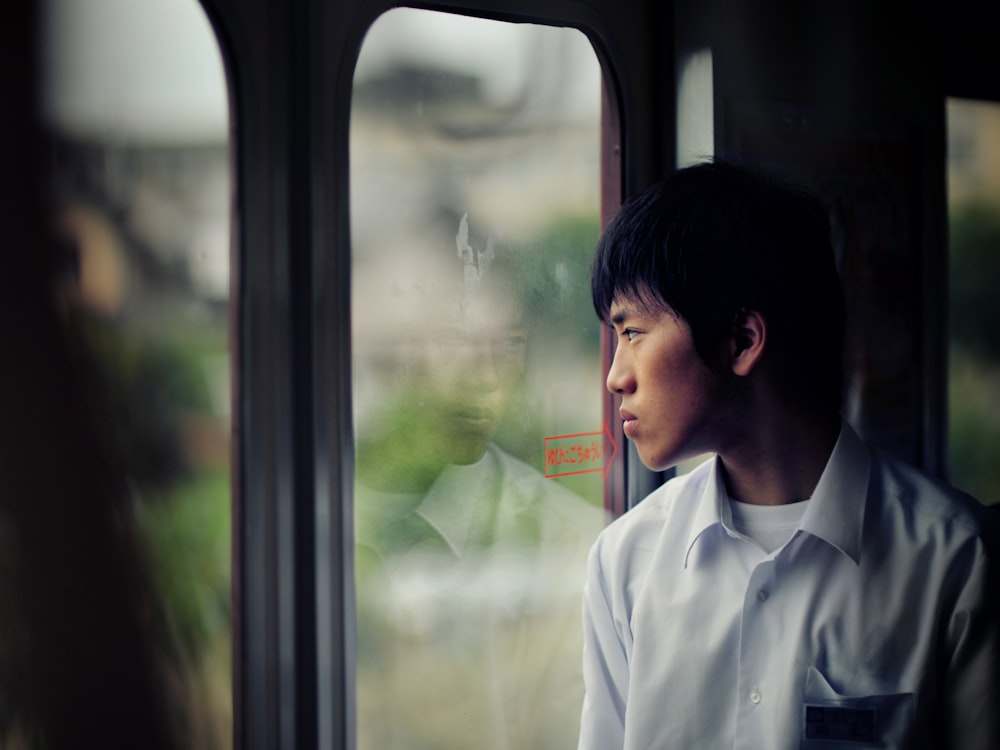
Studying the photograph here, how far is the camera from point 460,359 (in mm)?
1771

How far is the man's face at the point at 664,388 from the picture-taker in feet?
5.21

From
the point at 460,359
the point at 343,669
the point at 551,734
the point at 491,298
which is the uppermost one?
the point at 491,298

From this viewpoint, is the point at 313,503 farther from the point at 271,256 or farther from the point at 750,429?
the point at 750,429

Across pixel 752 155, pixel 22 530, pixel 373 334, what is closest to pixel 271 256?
pixel 373 334

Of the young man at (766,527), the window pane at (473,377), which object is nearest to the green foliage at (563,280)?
the window pane at (473,377)

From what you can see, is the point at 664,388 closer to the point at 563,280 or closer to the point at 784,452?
the point at 784,452

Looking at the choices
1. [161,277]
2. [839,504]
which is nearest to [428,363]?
[161,277]

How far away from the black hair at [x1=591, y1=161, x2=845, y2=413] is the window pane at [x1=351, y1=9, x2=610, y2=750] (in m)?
0.26

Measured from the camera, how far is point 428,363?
1732 mm

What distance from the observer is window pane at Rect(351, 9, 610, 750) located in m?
1.68

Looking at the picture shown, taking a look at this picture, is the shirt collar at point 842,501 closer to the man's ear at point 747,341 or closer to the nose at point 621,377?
the man's ear at point 747,341

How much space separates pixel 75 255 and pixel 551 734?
126 centimetres

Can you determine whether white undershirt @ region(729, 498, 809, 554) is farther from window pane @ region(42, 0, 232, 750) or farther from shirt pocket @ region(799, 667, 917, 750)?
window pane @ region(42, 0, 232, 750)

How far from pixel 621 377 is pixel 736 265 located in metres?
0.26
